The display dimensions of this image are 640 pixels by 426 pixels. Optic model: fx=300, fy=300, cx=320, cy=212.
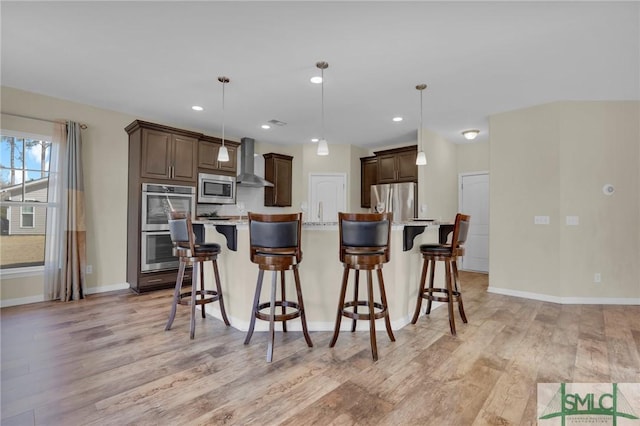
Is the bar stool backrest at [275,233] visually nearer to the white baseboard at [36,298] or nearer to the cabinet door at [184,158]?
the cabinet door at [184,158]

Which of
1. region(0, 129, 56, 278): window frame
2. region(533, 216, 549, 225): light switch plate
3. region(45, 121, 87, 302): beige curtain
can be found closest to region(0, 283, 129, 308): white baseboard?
region(45, 121, 87, 302): beige curtain

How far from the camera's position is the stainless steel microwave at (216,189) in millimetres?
4727

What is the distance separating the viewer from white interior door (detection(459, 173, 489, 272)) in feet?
18.7

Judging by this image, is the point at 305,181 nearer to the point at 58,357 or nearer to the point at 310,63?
the point at 310,63

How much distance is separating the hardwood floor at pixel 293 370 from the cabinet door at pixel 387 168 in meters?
3.14

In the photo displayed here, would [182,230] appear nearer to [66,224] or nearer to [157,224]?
[157,224]

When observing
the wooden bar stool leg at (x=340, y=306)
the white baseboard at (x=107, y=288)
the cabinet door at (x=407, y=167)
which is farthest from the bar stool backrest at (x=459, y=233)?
the white baseboard at (x=107, y=288)

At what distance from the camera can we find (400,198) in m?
5.44

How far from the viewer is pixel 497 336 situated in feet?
8.80

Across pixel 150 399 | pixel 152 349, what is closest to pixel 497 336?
pixel 150 399

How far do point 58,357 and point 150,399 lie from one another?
1076 millimetres

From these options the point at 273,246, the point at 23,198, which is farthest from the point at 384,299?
the point at 23,198

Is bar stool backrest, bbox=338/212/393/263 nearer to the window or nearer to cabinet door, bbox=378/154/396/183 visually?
cabinet door, bbox=378/154/396/183

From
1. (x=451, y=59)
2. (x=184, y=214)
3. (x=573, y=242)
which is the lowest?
(x=573, y=242)
